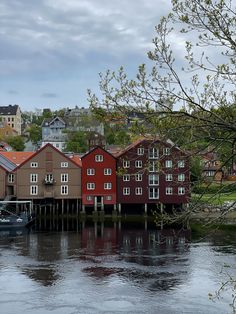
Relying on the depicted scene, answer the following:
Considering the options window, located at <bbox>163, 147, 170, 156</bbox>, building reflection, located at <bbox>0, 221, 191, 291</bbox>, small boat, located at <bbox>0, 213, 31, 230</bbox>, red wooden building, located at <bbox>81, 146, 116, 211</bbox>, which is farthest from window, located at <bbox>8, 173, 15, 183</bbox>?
window, located at <bbox>163, 147, 170, 156</bbox>

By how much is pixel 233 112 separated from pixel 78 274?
70.4 feet

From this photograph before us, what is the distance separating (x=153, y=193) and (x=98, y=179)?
6.93 m

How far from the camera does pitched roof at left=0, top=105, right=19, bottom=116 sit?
495 feet

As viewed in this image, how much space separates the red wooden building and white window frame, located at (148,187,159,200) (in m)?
4.39

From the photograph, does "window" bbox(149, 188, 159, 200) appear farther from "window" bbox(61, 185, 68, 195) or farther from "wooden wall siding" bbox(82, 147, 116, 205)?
"window" bbox(61, 185, 68, 195)

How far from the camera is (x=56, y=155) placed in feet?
200

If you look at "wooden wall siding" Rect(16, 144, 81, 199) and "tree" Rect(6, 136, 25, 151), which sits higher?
"tree" Rect(6, 136, 25, 151)

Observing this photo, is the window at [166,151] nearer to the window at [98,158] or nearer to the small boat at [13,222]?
the small boat at [13,222]

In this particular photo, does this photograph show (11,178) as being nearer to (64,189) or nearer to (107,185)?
(64,189)

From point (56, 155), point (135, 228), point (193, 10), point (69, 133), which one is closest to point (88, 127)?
point (69, 133)

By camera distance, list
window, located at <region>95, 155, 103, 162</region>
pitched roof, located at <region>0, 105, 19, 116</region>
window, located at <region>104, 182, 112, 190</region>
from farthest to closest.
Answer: pitched roof, located at <region>0, 105, 19, 116</region> → window, located at <region>104, 182, 112, 190</region> → window, located at <region>95, 155, 103, 162</region>

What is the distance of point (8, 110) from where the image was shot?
151750 millimetres

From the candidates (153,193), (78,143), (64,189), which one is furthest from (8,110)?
(153,193)

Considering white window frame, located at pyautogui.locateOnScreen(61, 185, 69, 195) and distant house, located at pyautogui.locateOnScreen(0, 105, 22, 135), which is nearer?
white window frame, located at pyautogui.locateOnScreen(61, 185, 69, 195)
